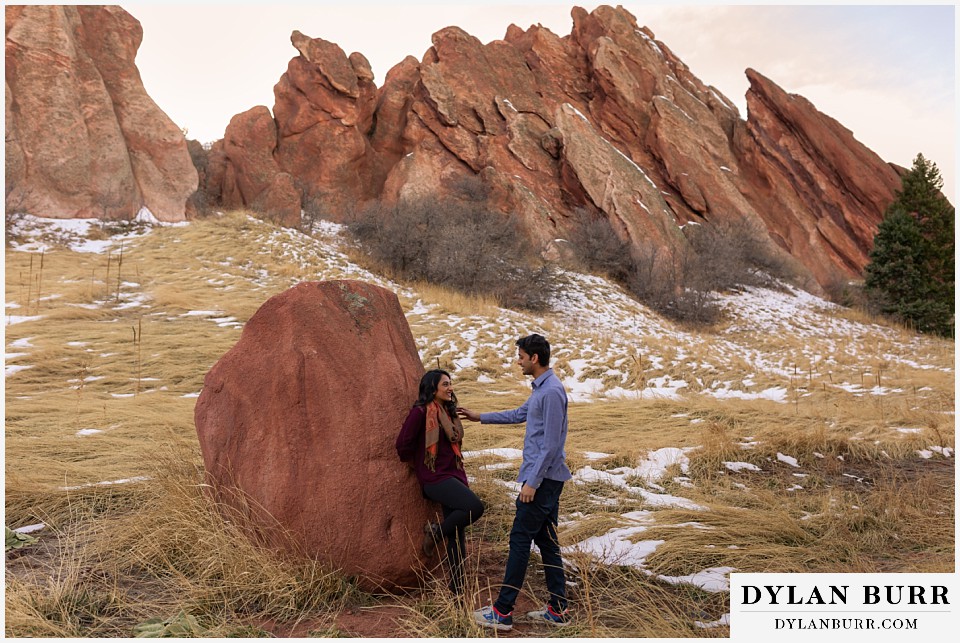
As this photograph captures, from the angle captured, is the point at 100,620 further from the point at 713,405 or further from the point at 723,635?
the point at 713,405

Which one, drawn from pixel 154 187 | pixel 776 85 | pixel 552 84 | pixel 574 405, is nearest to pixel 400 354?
pixel 574 405

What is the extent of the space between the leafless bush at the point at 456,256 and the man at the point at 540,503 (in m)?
10.6

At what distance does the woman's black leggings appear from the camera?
3260 mm

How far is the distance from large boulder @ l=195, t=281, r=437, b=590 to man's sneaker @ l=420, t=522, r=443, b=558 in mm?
33

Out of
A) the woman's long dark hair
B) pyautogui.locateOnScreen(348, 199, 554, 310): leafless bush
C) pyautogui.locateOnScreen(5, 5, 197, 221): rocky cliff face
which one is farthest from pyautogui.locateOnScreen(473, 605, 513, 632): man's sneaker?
pyautogui.locateOnScreen(5, 5, 197, 221): rocky cliff face

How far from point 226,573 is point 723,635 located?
2344 mm

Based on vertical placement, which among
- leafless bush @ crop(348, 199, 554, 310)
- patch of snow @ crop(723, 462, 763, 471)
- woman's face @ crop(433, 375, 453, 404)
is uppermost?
leafless bush @ crop(348, 199, 554, 310)

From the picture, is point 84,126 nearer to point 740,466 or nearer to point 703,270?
point 703,270

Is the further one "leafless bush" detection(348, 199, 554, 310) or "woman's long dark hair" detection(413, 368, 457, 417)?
"leafless bush" detection(348, 199, 554, 310)

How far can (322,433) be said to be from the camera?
11.2ft

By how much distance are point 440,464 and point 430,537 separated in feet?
1.21

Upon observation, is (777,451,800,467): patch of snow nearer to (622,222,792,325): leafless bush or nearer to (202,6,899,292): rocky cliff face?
(622,222,792,325): leafless bush

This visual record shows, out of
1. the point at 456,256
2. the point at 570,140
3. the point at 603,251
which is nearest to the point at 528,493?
the point at 456,256

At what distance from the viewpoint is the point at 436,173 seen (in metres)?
24.2
